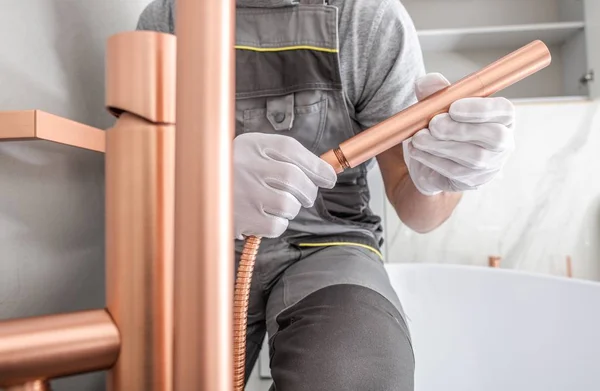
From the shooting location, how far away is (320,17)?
593 mm

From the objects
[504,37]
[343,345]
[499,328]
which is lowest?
[499,328]

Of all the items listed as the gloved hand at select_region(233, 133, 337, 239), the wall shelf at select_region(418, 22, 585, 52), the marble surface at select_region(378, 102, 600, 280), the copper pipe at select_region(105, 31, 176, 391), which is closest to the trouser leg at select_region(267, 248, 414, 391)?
the gloved hand at select_region(233, 133, 337, 239)

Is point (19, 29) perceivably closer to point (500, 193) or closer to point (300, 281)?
Answer: point (300, 281)

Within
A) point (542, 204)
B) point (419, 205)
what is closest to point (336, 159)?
point (419, 205)

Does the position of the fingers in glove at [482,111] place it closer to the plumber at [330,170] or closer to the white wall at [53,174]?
the plumber at [330,170]

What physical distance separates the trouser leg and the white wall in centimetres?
18

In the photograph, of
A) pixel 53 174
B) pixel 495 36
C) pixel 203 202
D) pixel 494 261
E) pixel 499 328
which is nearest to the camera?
pixel 203 202

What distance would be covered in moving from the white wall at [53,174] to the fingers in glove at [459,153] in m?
0.30

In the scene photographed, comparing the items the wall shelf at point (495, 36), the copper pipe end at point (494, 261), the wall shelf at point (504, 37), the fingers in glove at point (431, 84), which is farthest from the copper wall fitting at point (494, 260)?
the fingers in glove at point (431, 84)

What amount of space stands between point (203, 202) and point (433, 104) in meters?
0.26

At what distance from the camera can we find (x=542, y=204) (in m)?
1.52

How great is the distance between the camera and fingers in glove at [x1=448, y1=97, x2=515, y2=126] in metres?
0.40

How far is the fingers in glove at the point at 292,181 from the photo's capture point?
1.36 ft

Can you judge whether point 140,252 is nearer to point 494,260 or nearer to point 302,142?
point 302,142
